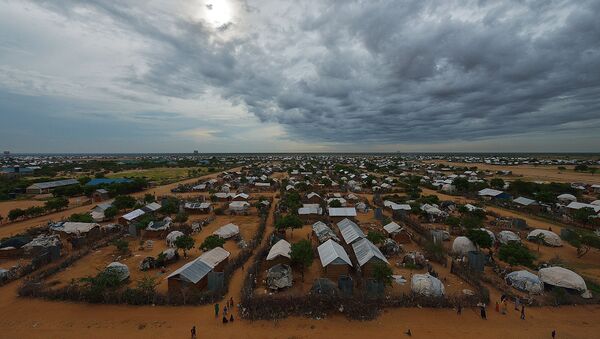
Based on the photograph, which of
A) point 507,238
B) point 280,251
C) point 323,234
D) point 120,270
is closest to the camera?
Result: point 120,270

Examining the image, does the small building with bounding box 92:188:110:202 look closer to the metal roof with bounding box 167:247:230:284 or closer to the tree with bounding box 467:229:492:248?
the metal roof with bounding box 167:247:230:284

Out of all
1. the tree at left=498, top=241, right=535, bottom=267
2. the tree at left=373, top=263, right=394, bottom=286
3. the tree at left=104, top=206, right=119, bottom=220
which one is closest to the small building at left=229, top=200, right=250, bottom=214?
the tree at left=104, top=206, right=119, bottom=220

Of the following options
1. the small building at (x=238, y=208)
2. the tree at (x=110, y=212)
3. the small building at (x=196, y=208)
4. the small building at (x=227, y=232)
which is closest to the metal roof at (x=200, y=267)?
the small building at (x=227, y=232)

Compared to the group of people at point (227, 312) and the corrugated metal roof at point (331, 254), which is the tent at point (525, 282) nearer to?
the corrugated metal roof at point (331, 254)

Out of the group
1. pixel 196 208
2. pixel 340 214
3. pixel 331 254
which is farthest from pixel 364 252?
pixel 196 208

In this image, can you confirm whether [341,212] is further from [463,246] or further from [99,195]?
[99,195]

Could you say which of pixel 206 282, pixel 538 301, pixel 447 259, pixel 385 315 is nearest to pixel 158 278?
pixel 206 282
